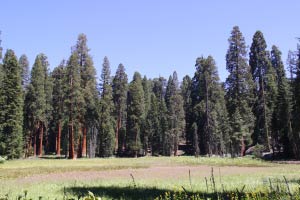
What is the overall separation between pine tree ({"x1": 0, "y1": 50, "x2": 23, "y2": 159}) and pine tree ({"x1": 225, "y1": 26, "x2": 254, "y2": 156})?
32.6 m

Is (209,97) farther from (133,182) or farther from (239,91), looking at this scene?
(133,182)

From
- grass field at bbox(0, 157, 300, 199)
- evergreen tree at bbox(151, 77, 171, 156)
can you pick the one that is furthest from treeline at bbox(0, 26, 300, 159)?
grass field at bbox(0, 157, 300, 199)

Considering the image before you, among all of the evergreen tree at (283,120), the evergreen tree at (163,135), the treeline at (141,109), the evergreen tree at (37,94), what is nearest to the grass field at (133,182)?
the treeline at (141,109)

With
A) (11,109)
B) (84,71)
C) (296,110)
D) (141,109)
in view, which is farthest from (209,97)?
(11,109)

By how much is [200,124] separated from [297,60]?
35.1 metres

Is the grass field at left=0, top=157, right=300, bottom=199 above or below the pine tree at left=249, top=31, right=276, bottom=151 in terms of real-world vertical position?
below

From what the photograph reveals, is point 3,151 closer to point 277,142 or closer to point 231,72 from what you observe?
point 231,72

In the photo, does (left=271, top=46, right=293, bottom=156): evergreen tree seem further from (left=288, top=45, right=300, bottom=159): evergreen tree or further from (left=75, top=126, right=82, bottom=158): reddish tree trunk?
(left=75, top=126, right=82, bottom=158): reddish tree trunk

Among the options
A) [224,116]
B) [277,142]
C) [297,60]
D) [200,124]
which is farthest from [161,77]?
[297,60]

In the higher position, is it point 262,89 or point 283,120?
point 262,89

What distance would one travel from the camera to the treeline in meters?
57.2

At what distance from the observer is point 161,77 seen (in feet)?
431

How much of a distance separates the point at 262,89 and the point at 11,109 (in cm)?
4348

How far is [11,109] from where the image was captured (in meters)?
56.8
